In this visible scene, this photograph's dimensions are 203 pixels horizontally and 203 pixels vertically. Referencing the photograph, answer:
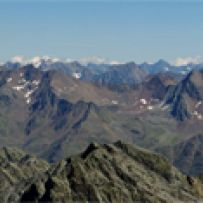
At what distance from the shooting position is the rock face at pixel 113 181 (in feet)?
424

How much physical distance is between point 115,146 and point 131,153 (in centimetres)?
433

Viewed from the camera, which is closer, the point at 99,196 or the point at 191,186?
the point at 99,196

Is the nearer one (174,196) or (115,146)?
(174,196)

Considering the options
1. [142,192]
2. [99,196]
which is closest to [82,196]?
[99,196]

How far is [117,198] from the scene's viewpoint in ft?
425

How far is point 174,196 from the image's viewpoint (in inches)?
5098

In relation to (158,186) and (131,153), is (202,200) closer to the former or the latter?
(158,186)

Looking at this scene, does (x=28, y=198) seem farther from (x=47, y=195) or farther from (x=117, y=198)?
(x=117, y=198)

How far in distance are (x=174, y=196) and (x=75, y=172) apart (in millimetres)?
19332

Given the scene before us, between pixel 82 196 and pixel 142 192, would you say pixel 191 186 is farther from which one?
pixel 82 196

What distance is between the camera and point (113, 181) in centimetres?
13200

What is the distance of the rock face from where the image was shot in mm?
129250

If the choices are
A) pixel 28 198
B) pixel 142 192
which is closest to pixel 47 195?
pixel 28 198

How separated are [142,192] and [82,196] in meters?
11.3
